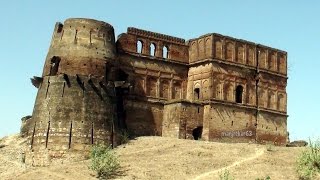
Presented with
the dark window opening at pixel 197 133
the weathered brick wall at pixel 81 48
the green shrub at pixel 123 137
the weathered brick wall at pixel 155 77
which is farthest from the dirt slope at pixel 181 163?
→ the weathered brick wall at pixel 81 48

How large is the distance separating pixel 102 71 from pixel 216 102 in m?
8.85

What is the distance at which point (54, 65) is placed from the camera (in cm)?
3606

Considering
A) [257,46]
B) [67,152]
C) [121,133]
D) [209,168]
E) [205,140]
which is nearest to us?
[209,168]

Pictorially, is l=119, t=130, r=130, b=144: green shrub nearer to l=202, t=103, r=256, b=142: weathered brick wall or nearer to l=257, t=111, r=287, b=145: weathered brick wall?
l=202, t=103, r=256, b=142: weathered brick wall

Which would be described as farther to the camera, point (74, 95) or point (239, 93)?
point (239, 93)

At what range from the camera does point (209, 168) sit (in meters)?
28.7

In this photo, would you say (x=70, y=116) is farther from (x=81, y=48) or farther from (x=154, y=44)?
(x=154, y=44)

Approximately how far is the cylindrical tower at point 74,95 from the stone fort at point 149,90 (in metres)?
0.06

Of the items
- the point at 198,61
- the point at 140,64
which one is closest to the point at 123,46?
the point at 140,64

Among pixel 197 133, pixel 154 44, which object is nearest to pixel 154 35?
Result: pixel 154 44

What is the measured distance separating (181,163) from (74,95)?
884cm

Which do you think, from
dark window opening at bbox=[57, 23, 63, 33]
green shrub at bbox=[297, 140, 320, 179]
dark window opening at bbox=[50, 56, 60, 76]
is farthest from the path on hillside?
dark window opening at bbox=[57, 23, 63, 33]

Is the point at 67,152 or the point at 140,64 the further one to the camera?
the point at 140,64

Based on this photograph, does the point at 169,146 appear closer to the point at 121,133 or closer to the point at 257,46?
the point at 121,133
